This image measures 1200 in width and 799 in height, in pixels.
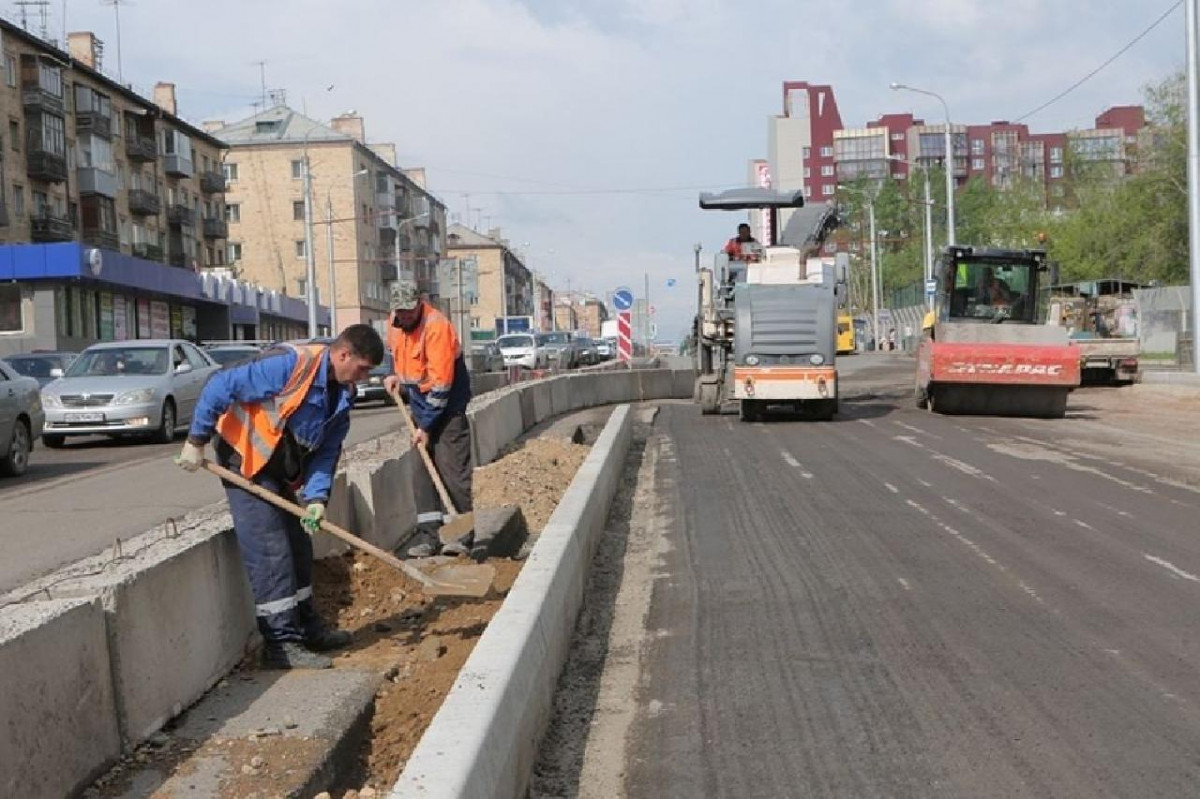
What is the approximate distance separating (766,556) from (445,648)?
3064 millimetres

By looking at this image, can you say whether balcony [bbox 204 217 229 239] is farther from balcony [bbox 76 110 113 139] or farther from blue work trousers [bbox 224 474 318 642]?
blue work trousers [bbox 224 474 318 642]

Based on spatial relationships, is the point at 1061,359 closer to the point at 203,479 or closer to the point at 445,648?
the point at 203,479

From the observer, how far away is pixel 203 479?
14156 millimetres

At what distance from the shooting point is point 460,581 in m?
6.85

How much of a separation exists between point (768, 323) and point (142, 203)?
1911 inches

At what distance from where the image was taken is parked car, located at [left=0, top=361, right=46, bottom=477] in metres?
15.2

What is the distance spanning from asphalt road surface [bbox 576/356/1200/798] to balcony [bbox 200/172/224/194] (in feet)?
215

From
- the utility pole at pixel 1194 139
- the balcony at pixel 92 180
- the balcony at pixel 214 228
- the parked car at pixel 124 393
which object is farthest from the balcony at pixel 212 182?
the utility pole at pixel 1194 139

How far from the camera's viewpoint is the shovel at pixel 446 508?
844cm

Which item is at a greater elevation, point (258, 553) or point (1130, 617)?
point (258, 553)

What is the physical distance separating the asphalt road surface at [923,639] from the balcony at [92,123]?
164 ft

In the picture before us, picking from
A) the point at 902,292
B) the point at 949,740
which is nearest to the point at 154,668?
the point at 949,740

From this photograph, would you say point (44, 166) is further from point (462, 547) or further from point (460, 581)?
point (460, 581)

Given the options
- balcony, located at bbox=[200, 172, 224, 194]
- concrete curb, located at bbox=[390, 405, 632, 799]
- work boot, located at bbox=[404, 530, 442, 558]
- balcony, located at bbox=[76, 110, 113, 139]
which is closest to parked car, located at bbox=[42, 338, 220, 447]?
work boot, located at bbox=[404, 530, 442, 558]
